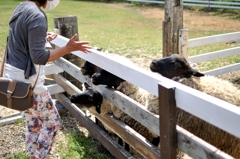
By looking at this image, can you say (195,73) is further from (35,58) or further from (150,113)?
(35,58)

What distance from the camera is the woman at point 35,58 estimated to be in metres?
2.77

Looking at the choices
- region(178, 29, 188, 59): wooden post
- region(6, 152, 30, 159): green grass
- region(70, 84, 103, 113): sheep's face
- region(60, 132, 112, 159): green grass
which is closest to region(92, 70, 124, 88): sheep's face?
region(70, 84, 103, 113): sheep's face

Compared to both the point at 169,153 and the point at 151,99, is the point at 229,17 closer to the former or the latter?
the point at 151,99

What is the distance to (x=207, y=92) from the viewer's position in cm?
386

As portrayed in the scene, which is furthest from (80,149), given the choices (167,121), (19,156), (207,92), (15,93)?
(167,121)

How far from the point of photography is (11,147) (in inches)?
186

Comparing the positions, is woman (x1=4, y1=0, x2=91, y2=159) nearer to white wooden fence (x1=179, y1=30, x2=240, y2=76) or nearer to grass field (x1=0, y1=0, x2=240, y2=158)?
grass field (x1=0, y1=0, x2=240, y2=158)

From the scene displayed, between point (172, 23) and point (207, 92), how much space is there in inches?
68.8

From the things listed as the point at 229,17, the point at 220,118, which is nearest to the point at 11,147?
the point at 220,118

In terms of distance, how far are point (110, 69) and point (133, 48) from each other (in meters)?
8.19

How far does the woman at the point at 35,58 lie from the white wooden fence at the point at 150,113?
0.54 meters

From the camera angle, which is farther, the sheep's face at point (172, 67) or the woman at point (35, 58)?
the sheep's face at point (172, 67)

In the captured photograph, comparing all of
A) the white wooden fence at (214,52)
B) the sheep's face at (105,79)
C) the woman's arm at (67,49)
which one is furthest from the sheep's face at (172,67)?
the white wooden fence at (214,52)

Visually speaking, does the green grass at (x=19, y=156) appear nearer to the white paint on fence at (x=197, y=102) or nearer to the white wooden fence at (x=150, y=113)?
the white wooden fence at (x=150, y=113)
